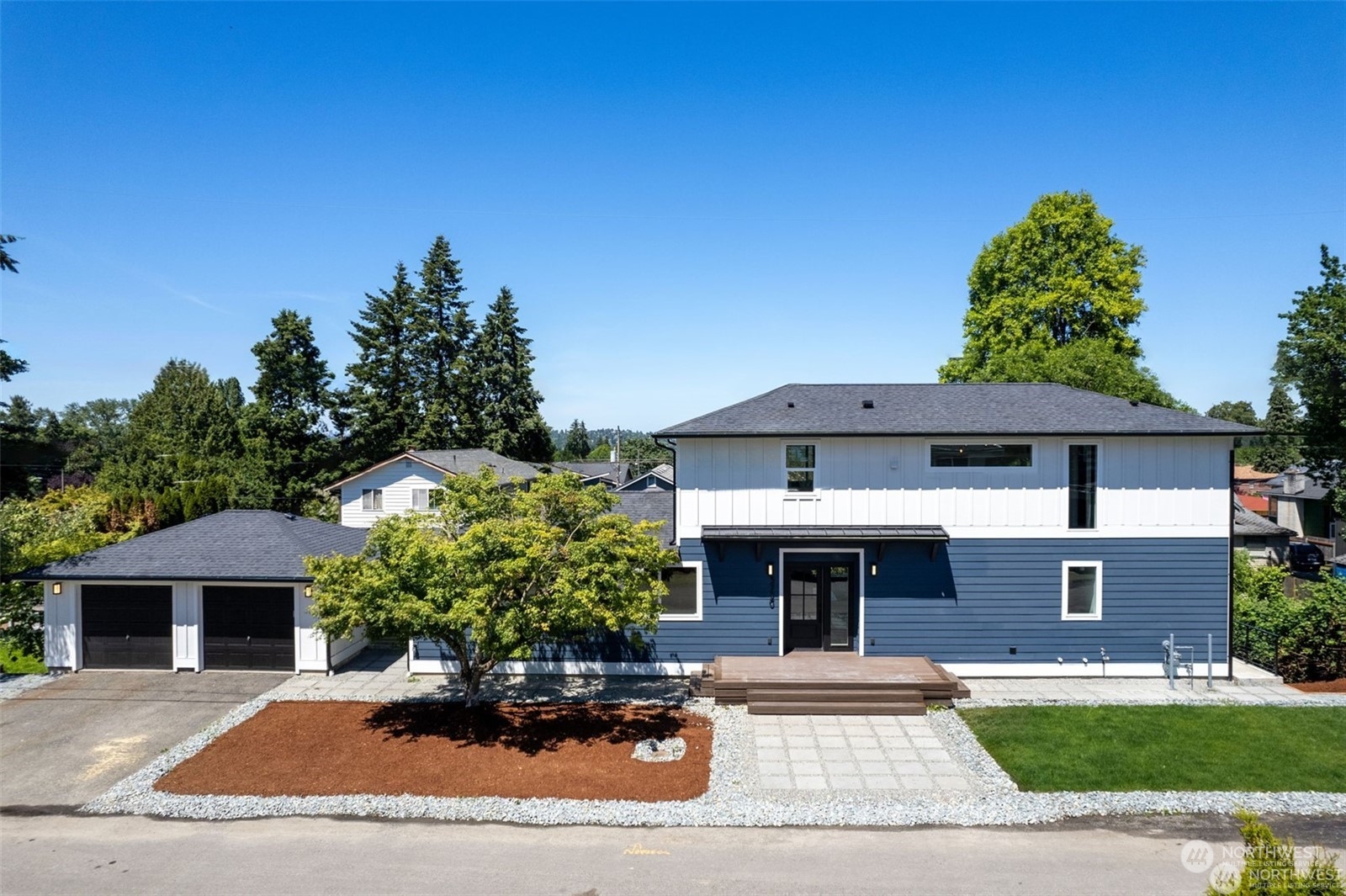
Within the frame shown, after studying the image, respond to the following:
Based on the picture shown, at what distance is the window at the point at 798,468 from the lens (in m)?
14.7

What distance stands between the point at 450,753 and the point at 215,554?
8.42 meters

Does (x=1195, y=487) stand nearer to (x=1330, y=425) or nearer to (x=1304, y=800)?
(x=1304, y=800)

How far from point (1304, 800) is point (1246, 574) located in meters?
15.1

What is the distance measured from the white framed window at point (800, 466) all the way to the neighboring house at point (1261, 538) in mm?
22326

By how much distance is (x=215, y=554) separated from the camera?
51.4 ft

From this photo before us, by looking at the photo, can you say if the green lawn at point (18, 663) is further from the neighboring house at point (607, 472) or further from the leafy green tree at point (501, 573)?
the neighboring house at point (607, 472)

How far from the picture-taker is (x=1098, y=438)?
14383 millimetres

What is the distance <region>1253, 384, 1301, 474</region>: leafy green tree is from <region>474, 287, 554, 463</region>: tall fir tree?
5823cm

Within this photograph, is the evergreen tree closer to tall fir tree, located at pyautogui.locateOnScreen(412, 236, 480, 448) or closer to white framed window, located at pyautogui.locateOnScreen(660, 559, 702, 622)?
tall fir tree, located at pyautogui.locateOnScreen(412, 236, 480, 448)

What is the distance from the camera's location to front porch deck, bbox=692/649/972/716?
42.0ft

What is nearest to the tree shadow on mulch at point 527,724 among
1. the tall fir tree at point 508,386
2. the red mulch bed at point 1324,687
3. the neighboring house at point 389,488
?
the red mulch bed at point 1324,687

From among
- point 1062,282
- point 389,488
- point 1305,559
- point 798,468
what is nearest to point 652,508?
point 798,468

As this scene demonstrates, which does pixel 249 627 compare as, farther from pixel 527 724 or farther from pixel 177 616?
pixel 527 724

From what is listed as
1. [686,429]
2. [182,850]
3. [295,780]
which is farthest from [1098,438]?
[182,850]
